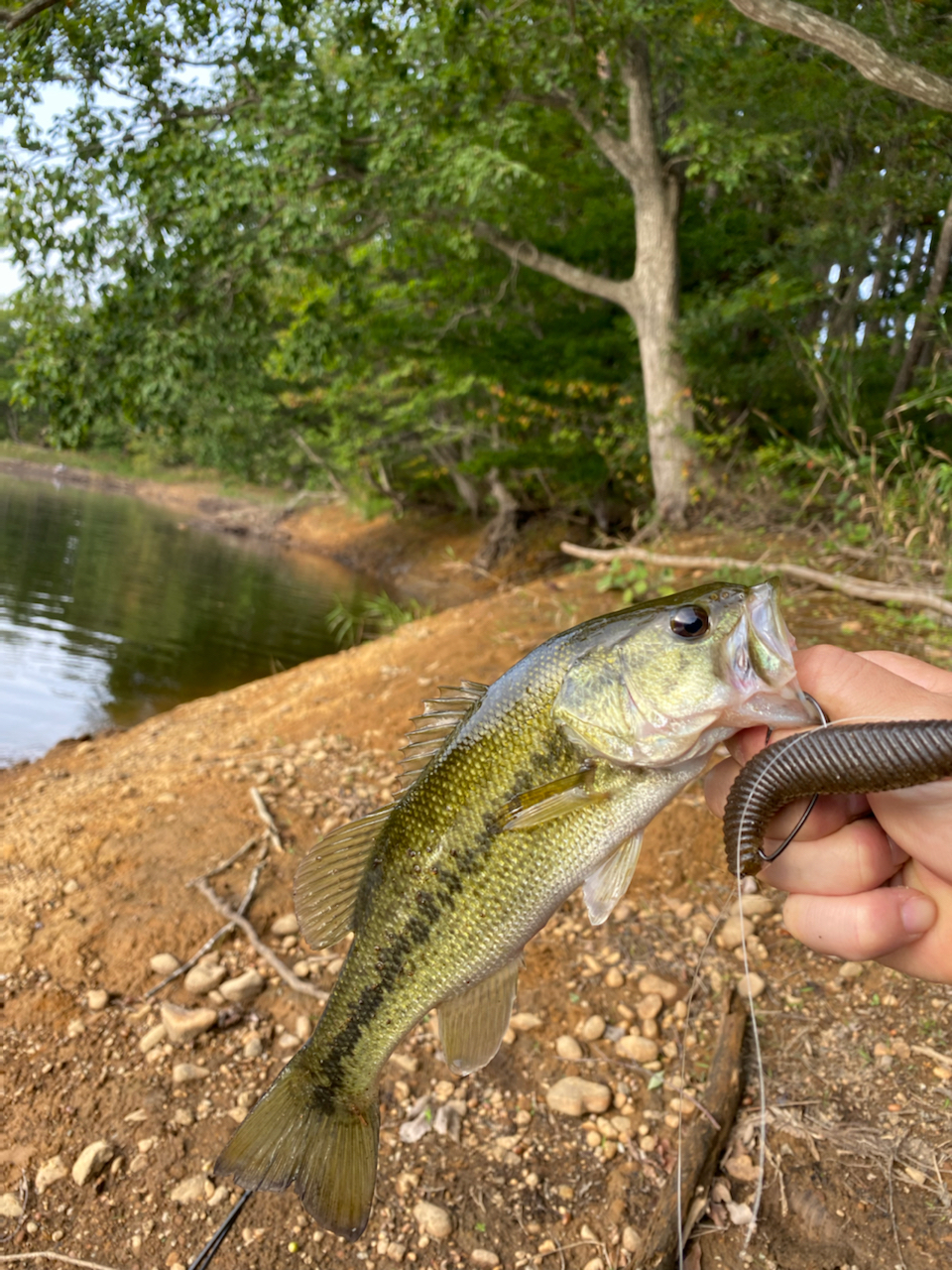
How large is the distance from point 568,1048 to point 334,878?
2.11m

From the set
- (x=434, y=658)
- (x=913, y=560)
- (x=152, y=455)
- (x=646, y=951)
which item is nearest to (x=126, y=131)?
(x=434, y=658)

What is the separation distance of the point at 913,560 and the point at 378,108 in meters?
7.92

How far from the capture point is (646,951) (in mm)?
4172

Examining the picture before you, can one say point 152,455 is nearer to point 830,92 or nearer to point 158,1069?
point 830,92

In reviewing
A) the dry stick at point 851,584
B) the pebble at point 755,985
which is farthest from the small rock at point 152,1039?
the dry stick at point 851,584

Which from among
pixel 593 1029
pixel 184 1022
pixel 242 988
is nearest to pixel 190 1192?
pixel 184 1022

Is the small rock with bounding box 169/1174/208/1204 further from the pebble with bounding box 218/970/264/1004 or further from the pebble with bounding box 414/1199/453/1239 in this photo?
the pebble with bounding box 218/970/264/1004

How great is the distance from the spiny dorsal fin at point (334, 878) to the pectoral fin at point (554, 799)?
43cm

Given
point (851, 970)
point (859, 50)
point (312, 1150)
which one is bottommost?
point (851, 970)

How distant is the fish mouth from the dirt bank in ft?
6.98

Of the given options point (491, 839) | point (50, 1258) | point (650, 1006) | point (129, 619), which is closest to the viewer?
point (491, 839)

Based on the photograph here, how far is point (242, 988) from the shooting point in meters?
3.88

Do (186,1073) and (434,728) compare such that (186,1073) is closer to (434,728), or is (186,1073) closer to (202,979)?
(202,979)

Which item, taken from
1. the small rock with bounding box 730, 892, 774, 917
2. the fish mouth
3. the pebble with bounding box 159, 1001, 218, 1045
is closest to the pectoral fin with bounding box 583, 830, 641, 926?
the fish mouth
